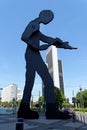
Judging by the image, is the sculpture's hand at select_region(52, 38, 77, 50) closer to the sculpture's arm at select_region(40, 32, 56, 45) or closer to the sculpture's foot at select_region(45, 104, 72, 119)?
the sculpture's arm at select_region(40, 32, 56, 45)

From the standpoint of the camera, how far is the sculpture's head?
13453 millimetres

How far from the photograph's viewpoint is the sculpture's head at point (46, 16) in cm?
1345

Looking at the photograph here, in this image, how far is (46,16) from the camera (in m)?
13.6

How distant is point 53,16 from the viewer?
13656 millimetres

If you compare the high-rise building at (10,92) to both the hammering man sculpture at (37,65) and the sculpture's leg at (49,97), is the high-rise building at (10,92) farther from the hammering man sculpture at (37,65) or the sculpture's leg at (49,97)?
the sculpture's leg at (49,97)

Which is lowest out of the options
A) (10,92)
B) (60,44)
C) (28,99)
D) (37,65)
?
(28,99)

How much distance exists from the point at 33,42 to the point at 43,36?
0.83 meters

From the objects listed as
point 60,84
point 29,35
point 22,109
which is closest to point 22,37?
point 29,35

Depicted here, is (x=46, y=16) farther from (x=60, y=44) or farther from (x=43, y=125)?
(x=43, y=125)

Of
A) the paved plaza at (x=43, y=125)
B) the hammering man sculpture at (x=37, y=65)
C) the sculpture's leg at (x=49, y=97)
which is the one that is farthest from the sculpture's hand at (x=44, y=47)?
the paved plaza at (x=43, y=125)

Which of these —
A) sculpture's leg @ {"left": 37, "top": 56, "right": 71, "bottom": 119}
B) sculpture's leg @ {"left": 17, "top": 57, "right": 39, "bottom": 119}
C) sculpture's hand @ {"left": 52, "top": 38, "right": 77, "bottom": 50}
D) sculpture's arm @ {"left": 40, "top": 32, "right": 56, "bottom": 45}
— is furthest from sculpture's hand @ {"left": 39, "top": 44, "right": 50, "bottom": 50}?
sculpture's leg @ {"left": 17, "top": 57, "right": 39, "bottom": 119}

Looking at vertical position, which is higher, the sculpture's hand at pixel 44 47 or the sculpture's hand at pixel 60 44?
the sculpture's hand at pixel 60 44

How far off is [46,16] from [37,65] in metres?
3.08

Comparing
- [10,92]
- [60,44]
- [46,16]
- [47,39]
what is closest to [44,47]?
[47,39]
